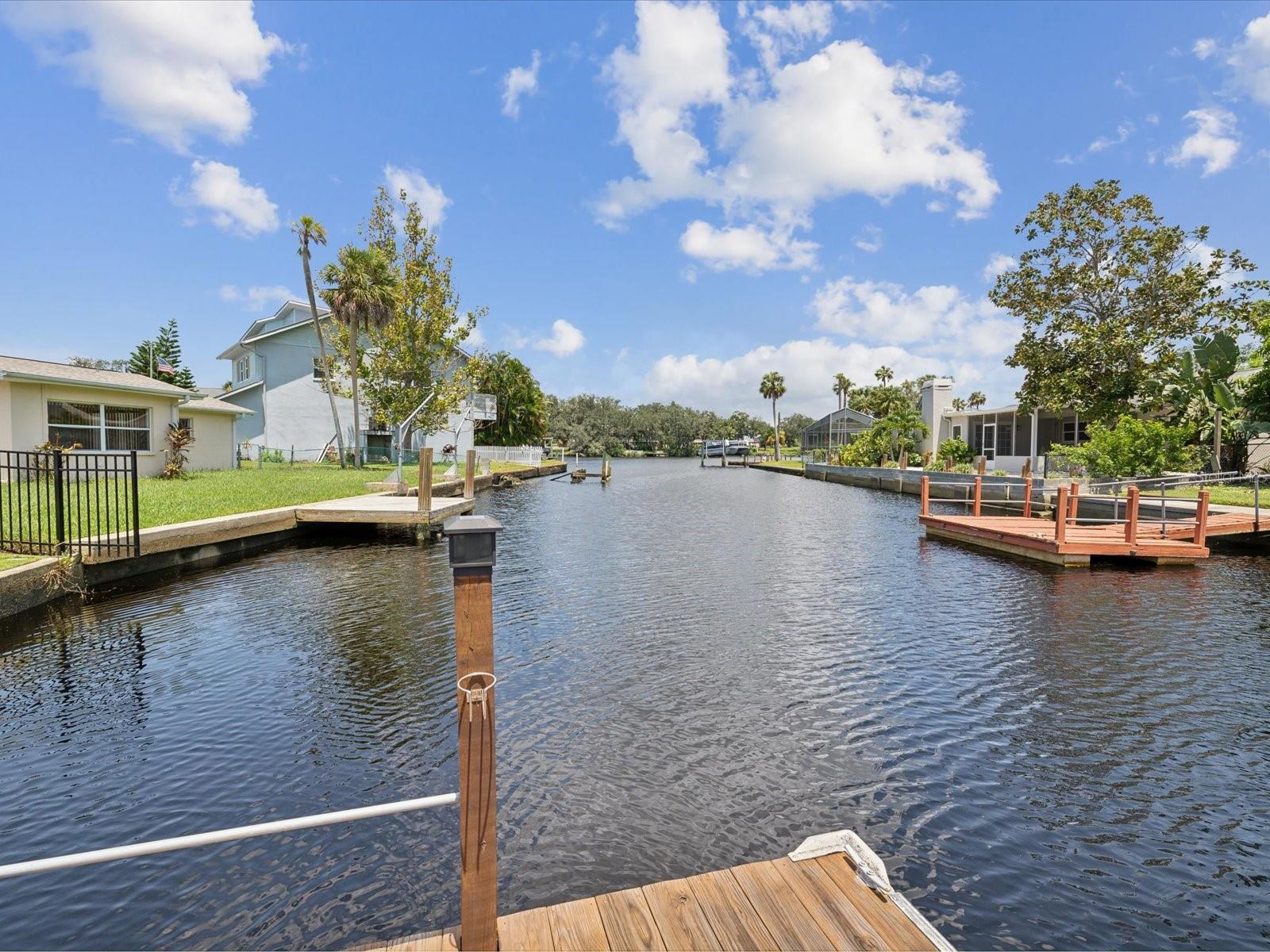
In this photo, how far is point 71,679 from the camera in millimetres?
6785

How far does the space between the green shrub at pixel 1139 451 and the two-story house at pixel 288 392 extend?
2943 centimetres

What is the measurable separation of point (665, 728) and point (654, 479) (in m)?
41.4

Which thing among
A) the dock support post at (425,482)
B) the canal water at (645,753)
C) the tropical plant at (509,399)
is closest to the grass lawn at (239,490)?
the dock support post at (425,482)

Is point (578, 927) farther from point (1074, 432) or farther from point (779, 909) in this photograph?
point (1074, 432)

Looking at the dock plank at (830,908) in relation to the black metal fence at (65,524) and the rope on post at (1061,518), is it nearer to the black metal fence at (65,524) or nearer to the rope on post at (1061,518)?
the black metal fence at (65,524)

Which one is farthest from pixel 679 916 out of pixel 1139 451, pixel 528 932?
pixel 1139 451

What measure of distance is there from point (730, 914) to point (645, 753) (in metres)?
2.69

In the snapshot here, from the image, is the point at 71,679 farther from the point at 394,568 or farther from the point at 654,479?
the point at 654,479

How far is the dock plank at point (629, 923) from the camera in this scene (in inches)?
107

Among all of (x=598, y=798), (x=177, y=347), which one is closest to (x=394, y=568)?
(x=598, y=798)

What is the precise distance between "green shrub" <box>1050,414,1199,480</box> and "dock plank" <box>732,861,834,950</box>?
2417cm

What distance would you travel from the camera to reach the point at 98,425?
64.7 ft

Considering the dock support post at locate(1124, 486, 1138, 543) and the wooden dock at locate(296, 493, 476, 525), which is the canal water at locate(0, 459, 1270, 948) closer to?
the dock support post at locate(1124, 486, 1138, 543)

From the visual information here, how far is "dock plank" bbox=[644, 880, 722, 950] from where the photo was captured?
2725mm
